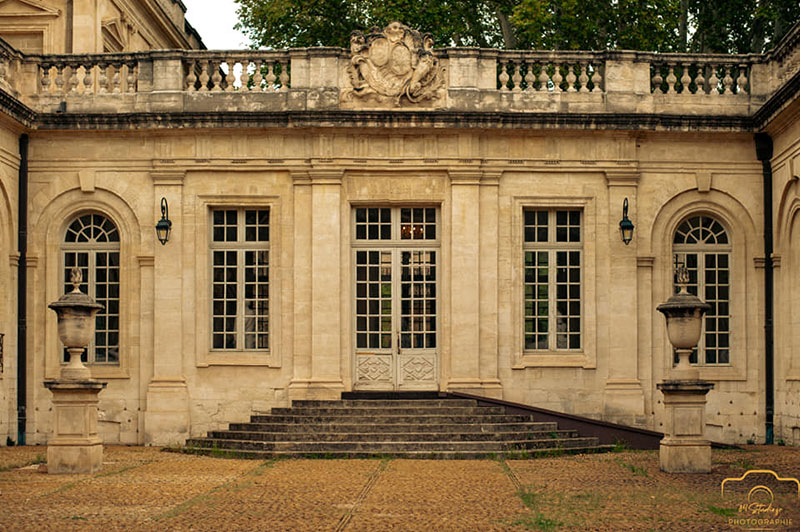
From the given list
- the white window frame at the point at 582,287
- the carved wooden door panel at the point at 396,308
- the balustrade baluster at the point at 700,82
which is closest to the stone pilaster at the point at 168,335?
the carved wooden door panel at the point at 396,308

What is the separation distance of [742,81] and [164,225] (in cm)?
922

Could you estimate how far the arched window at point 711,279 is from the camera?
18.3 meters

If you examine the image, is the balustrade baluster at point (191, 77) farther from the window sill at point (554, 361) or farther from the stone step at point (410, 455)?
the window sill at point (554, 361)

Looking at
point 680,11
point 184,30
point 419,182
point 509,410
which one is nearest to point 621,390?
point 509,410

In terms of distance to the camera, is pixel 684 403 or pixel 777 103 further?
pixel 777 103

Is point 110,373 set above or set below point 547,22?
below

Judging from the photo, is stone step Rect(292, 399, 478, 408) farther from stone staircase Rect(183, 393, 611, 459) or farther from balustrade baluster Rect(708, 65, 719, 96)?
balustrade baluster Rect(708, 65, 719, 96)

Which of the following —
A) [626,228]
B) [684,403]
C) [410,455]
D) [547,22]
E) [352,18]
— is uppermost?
[352,18]

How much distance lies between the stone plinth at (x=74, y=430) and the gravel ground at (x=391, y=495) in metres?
0.27

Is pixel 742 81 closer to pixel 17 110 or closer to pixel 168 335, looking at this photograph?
pixel 168 335

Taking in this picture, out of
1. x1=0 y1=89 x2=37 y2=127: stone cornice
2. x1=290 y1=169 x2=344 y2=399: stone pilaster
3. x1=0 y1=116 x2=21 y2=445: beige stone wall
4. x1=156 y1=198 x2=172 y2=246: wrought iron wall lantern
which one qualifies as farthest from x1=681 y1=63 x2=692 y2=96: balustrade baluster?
x1=0 y1=116 x2=21 y2=445: beige stone wall

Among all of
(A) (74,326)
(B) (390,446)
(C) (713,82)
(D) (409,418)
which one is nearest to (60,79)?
(A) (74,326)

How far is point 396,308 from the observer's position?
1820cm

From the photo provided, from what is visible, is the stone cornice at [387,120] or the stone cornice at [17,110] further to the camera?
the stone cornice at [387,120]
